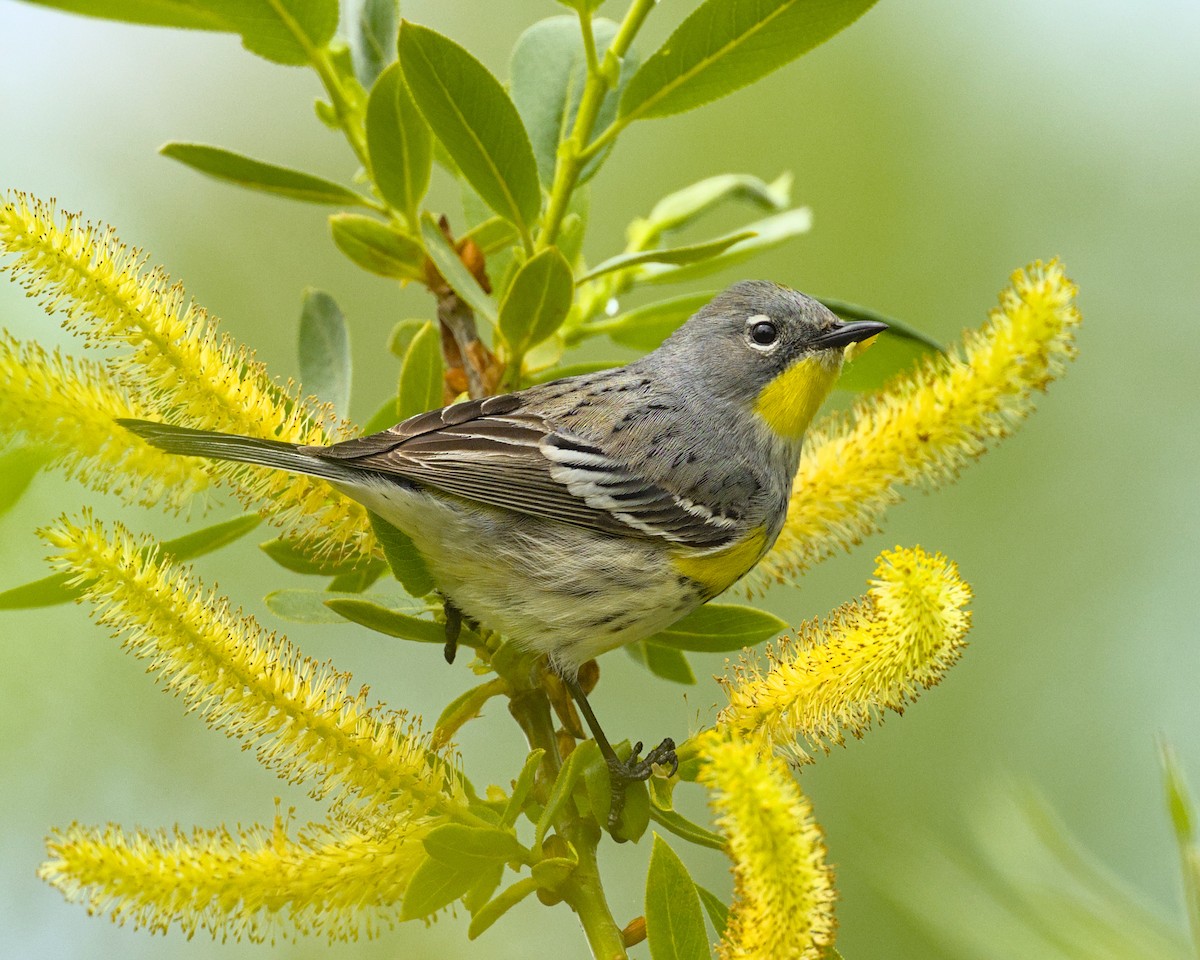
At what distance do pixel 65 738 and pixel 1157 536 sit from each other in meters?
5.95

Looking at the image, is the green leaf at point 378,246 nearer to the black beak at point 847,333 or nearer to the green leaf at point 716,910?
the black beak at point 847,333

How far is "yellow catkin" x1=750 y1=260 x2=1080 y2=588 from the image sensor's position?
2.22 metres

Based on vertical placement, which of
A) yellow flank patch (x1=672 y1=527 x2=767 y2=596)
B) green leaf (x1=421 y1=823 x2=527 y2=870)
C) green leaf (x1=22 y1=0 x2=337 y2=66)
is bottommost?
green leaf (x1=421 y1=823 x2=527 y2=870)

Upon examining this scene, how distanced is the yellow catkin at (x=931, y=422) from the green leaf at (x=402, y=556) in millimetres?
825

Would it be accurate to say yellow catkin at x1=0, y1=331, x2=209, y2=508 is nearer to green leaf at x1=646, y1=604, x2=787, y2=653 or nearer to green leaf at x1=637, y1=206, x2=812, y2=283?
green leaf at x1=646, y1=604, x2=787, y2=653

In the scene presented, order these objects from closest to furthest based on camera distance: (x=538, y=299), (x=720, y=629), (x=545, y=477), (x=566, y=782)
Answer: (x=566, y=782)
(x=538, y=299)
(x=720, y=629)
(x=545, y=477)

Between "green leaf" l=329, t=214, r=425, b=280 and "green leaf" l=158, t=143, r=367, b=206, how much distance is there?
0.06 metres

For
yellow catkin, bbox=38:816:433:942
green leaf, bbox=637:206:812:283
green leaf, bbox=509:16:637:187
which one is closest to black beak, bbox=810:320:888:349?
green leaf, bbox=637:206:812:283

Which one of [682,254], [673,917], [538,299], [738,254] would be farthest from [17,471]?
[738,254]

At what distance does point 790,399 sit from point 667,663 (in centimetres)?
115

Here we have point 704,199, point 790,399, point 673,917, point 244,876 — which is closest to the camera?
point 673,917

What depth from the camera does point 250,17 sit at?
244 centimetres

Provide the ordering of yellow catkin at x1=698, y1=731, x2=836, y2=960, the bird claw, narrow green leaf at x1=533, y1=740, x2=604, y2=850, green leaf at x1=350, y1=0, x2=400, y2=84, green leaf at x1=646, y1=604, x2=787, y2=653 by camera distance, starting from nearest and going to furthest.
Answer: yellow catkin at x1=698, y1=731, x2=836, y2=960 < narrow green leaf at x1=533, y1=740, x2=604, y2=850 < the bird claw < green leaf at x1=646, y1=604, x2=787, y2=653 < green leaf at x1=350, y1=0, x2=400, y2=84

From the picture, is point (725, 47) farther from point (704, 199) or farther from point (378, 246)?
point (378, 246)
